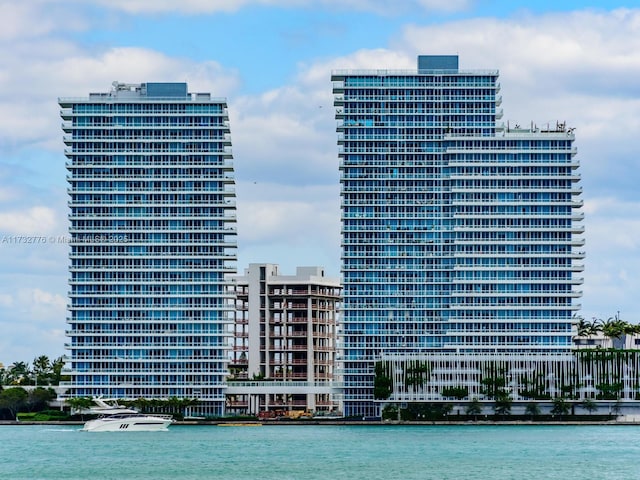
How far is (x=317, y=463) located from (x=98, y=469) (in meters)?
19.6

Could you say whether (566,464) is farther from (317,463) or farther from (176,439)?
(176,439)

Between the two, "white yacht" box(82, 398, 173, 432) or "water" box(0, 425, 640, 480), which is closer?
"water" box(0, 425, 640, 480)

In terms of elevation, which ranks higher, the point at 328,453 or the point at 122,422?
the point at 122,422

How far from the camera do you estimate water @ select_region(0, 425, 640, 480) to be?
392 feet

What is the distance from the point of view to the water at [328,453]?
120m

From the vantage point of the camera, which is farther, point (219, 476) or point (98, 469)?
point (98, 469)

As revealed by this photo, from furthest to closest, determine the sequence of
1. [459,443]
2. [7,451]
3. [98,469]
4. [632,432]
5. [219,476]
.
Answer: [632,432]
[459,443]
[7,451]
[98,469]
[219,476]

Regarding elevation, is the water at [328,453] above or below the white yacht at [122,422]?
below

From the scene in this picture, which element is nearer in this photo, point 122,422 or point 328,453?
point 328,453

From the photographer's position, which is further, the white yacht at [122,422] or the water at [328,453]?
the white yacht at [122,422]

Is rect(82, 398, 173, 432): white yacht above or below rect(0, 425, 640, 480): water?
above

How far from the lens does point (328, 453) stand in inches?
5610

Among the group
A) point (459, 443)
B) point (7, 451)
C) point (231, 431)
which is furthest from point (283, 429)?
point (7, 451)

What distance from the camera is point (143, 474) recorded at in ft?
393
